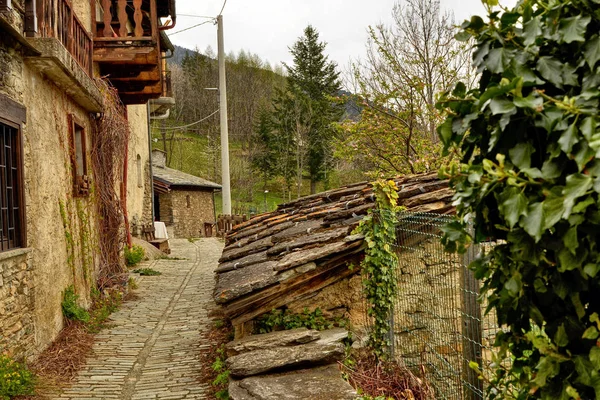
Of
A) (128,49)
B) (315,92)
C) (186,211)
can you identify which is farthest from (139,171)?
(315,92)

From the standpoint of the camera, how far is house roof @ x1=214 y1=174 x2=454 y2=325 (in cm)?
455

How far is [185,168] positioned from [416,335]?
3713 centimetres

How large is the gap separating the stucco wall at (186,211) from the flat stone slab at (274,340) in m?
20.3

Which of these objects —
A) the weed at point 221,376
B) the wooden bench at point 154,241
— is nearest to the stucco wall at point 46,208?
the weed at point 221,376

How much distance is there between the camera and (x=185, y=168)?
4012 centimetres

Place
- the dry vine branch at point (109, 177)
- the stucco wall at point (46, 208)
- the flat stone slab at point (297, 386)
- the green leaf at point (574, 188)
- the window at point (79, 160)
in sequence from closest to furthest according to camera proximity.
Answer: the green leaf at point (574, 188) → the flat stone slab at point (297, 386) → the stucco wall at point (46, 208) → the window at point (79, 160) → the dry vine branch at point (109, 177)

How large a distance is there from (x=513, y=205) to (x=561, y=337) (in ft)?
1.33

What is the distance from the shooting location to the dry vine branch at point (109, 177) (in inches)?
352

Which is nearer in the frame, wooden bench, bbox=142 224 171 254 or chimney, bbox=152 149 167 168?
wooden bench, bbox=142 224 171 254

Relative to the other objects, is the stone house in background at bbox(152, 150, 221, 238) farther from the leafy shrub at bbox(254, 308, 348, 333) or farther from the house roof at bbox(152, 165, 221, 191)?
the leafy shrub at bbox(254, 308, 348, 333)

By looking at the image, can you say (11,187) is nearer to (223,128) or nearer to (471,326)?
(471,326)

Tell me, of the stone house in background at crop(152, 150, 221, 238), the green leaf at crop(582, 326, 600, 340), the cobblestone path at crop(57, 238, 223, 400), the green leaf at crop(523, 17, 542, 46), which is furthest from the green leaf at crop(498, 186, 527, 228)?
the stone house in background at crop(152, 150, 221, 238)

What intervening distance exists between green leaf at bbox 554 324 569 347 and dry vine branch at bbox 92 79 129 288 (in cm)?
833

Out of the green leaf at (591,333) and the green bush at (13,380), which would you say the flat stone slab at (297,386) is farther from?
the green leaf at (591,333)
